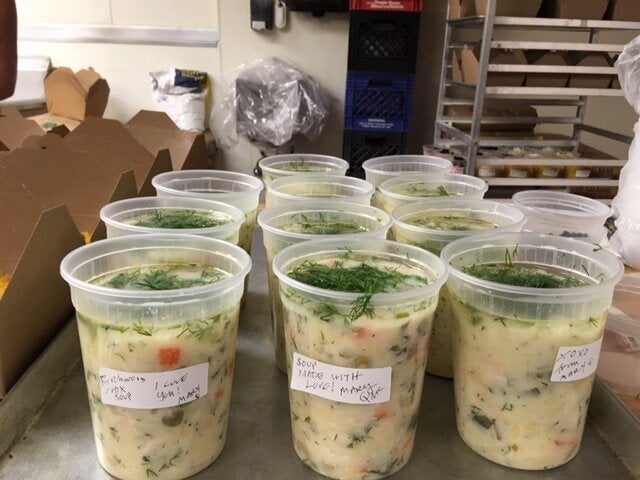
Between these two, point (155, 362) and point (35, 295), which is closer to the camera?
point (155, 362)

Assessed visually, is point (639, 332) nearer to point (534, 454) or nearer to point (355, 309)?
point (534, 454)

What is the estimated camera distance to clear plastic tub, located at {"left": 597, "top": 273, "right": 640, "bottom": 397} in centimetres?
112

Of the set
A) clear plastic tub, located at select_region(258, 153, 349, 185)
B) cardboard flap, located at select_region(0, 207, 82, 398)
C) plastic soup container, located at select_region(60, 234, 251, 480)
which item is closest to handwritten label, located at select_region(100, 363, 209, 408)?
plastic soup container, located at select_region(60, 234, 251, 480)

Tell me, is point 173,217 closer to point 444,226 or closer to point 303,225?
point 303,225

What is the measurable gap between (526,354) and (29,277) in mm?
859

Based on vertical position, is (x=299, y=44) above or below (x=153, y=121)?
above

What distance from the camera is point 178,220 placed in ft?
3.88

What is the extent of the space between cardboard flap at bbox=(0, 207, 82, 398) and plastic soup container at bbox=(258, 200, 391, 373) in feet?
1.28

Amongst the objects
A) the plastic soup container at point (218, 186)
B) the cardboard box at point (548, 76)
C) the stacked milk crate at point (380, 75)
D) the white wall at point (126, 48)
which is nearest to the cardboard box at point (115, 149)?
the plastic soup container at point (218, 186)

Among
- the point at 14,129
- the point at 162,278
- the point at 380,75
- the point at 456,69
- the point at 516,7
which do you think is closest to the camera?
the point at 162,278

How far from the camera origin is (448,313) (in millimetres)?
1042

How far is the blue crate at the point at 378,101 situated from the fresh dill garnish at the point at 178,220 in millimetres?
2212

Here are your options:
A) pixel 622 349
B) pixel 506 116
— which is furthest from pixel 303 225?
pixel 506 116

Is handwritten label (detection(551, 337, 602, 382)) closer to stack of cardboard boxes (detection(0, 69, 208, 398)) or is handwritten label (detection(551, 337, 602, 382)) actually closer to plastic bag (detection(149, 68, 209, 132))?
stack of cardboard boxes (detection(0, 69, 208, 398))
